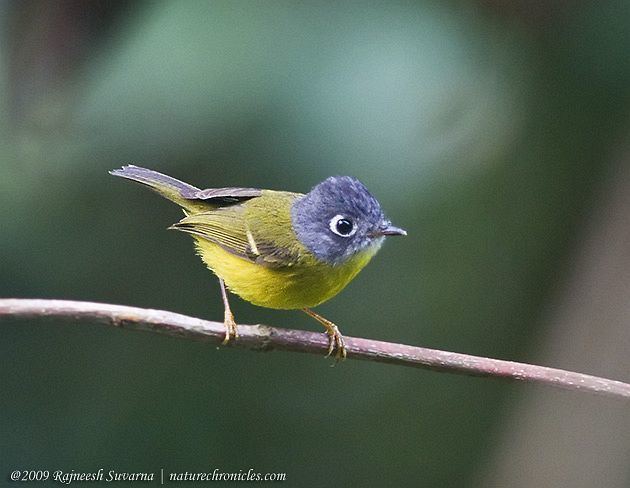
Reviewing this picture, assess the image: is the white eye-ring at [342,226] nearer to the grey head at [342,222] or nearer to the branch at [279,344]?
the grey head at [342,222]

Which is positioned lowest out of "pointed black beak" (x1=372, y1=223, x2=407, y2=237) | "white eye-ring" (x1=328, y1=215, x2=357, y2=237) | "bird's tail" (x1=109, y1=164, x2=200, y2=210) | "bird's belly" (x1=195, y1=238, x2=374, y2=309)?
"bird's belly" (x1=195, y1=238, x2=374, y2=309)

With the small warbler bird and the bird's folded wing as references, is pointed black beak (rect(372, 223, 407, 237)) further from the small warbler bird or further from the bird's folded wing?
the bird's folded wing

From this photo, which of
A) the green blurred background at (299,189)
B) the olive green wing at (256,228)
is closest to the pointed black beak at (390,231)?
the olive green wing at (256,228)

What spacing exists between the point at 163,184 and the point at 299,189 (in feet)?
1.95

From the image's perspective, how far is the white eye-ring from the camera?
9.12 feet

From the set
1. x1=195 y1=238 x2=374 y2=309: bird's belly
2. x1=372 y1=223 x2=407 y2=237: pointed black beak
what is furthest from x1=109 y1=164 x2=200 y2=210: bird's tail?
x1=372 y1=223 x2=407 y2=237: pointed black beak

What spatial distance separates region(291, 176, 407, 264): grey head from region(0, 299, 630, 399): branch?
0.63m

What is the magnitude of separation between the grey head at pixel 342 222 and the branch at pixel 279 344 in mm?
632

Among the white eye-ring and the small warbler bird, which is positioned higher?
the white eye-ring

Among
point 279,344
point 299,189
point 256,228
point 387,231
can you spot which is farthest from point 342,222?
point 279,344

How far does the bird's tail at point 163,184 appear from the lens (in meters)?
2.88

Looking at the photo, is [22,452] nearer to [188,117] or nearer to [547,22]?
[188,117]

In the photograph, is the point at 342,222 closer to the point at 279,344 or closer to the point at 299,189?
the point at 299,189

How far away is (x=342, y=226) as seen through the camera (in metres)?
2.80
